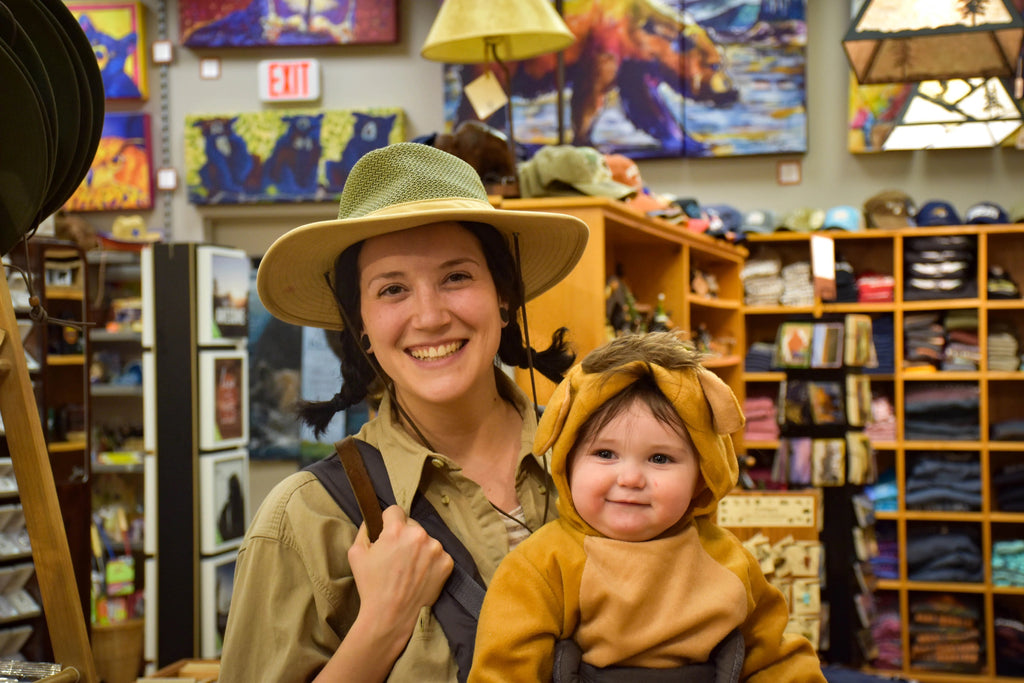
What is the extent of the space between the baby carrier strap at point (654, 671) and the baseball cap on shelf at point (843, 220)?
5205mm

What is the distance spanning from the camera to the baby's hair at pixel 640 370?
1429 millimetres

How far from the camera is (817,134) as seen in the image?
6684mm

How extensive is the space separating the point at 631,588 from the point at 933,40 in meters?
2.56

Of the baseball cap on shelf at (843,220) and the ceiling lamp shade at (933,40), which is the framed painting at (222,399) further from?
the baseball cap on shelf at (843,220)

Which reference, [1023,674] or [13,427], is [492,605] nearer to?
[13,427]

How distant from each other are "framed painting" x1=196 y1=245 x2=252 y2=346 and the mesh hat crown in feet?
9.86

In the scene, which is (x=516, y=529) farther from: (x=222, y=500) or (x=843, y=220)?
(x=843, y=220)

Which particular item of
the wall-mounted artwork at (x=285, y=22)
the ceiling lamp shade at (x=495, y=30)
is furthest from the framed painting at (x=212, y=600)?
the wall-mounted artwork at (x=285, y=22)

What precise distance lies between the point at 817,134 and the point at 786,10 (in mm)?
862

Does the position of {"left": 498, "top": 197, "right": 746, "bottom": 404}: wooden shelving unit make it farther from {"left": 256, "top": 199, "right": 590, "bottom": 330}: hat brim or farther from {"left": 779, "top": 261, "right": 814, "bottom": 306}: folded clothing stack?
{"left": 779, "top": 261, "right": 814, "bottom": 306}: folded clothing stack

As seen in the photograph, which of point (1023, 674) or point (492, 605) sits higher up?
point (492, 605)

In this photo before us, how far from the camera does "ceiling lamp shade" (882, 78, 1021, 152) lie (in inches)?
144

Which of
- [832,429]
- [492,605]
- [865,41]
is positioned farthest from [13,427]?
[832,429]

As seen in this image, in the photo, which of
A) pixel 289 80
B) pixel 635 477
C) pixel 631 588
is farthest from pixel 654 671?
pixel 289 80
